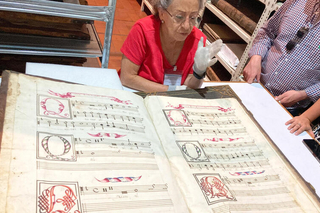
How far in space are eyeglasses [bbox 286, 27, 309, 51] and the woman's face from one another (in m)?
0.66

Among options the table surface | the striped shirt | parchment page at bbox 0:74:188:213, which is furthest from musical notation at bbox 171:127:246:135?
the striped shirt

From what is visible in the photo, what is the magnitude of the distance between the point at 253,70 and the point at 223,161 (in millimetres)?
888

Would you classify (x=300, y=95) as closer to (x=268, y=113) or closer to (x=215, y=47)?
(x=268, y=113)

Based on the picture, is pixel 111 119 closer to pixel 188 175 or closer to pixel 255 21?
pixel 188 175

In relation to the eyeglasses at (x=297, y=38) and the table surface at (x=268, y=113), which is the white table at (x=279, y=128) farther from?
the eyeglasses at (x=297, y=38)

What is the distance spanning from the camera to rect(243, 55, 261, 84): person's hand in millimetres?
1453

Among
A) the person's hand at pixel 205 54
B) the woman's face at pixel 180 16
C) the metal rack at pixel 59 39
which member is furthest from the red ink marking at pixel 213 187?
the metal rack at pixel 59 39

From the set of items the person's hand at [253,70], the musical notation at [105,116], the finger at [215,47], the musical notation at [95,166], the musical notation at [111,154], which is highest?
the person's hand at [253,70]

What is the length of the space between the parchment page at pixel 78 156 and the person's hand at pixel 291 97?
1.00m

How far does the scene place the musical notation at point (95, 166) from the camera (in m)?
0.58

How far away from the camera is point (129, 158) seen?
678 mm

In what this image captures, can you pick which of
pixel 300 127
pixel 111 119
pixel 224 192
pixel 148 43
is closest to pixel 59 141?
pixel 111 119

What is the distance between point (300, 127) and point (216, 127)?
1.60 feet

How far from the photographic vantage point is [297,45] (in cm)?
150
